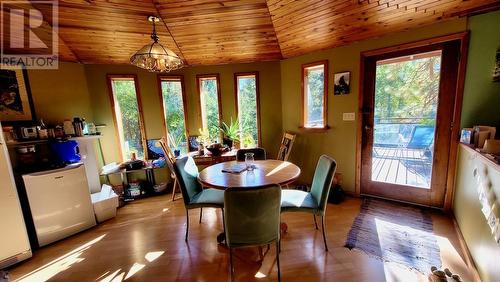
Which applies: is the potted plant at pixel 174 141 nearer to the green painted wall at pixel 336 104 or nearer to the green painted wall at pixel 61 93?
the green painted wall at pixel 61 93

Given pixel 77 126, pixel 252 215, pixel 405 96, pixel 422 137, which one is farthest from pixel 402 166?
pixel 77 126

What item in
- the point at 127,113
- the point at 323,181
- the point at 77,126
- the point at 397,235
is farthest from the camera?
the point at 127,113

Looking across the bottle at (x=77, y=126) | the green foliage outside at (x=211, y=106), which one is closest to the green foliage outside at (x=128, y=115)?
the bottle at (x=77, y=126)

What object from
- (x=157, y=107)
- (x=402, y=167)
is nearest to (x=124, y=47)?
(x=157, y=107)

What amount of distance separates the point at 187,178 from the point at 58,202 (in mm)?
1507

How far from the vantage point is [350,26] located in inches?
103

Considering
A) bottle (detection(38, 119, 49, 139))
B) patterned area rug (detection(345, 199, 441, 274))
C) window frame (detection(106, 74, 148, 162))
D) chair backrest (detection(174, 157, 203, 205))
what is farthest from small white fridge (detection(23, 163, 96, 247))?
patterned area rug (detection(345, 199, 441, 274))

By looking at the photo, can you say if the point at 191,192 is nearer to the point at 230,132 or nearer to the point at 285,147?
the point at 230,132

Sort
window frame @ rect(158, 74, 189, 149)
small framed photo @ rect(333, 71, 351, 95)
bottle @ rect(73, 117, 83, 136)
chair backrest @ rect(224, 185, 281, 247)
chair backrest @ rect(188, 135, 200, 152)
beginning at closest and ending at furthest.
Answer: chair backrest @ rect(224, 185, 281, 247), bottle @ rect(73, 117, 83, 136), small framed photo @ rect(333, 71, 351, 95), window frame @ rect(158, 74, 189, 149), chair backrest @ rect(188, 135, 200, 152)

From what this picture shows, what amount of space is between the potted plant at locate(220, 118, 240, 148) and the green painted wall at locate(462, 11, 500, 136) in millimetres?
3058

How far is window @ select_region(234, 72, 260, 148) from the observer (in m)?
3.86

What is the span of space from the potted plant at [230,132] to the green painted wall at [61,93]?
2.15 meters

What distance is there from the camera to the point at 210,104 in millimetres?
3977

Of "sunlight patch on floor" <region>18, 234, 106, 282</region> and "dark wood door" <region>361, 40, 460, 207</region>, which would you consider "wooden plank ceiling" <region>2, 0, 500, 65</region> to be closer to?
"dark wood door" <region>361, 40, 460, 207</region>
